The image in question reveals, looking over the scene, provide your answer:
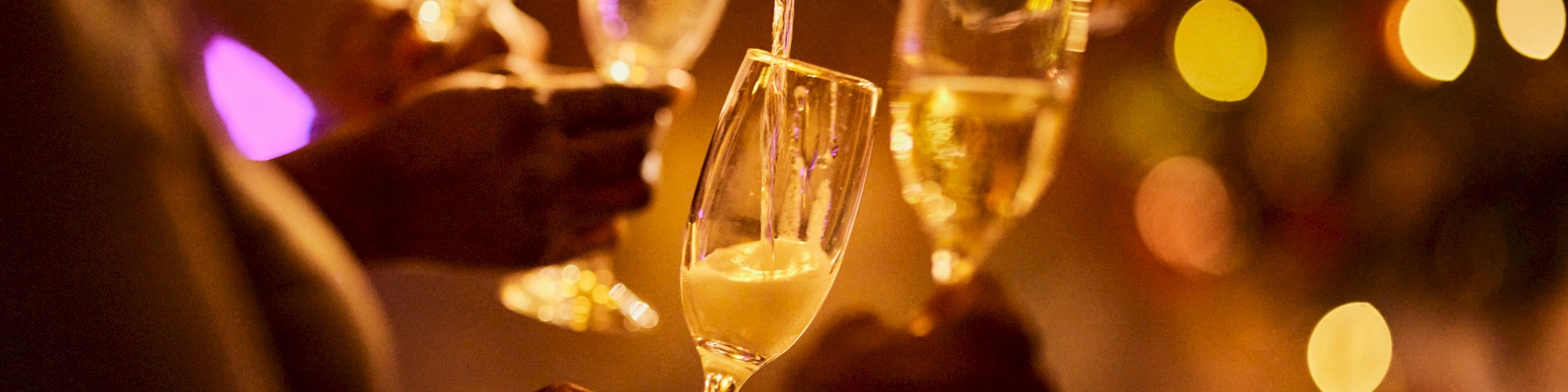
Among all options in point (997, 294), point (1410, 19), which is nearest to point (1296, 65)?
point (1410, 19)

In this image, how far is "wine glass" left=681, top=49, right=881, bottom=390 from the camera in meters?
0.51

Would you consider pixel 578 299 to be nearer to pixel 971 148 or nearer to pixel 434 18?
pixel 434 18

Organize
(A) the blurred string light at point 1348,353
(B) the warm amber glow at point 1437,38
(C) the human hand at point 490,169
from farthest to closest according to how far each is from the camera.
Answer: (B) the warm amber glow at point 1437,38, (A) the blurred string light at point 1348,353, (C) the human hand at point 490,169

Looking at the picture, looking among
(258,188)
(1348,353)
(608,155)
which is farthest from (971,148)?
(1348,353)

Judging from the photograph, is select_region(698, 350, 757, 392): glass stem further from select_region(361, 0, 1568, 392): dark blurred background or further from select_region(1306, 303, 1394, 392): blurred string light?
select_region(1306, 303, 1394, 392): blurred string light

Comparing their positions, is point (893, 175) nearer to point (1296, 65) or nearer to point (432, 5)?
point (432, 5)

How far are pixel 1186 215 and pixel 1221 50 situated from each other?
41 cm

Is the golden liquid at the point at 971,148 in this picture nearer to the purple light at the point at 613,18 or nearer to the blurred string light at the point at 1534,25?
the purple light at the point at 613,18

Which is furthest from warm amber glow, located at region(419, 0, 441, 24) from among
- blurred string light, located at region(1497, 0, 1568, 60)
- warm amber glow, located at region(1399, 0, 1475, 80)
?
blurred string light, located at region(1497, 0, 1568, 60)

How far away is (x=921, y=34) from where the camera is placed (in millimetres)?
805

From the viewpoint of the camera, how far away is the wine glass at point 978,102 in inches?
30.9

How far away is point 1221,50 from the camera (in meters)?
2.35

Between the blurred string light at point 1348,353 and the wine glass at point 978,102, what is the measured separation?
1079mm

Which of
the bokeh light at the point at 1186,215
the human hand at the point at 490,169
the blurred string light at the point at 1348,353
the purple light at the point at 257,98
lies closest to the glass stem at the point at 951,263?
the human hand at the point at 490,169
